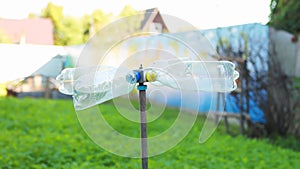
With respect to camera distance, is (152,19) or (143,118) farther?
(152,19)

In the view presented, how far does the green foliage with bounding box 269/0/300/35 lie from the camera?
4850 millimetres

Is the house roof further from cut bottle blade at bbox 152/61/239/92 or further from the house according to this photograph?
the house

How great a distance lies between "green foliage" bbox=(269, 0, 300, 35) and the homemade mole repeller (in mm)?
3864

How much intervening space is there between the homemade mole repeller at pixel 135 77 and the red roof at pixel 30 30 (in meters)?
9.77

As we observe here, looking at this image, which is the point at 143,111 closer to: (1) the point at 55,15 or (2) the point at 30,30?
(2) the point at 30,30

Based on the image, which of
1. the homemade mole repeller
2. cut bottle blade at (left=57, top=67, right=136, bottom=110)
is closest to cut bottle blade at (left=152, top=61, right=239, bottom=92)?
the homemade mole repeller

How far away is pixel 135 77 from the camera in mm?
1208

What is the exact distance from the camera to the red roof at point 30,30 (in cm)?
1076

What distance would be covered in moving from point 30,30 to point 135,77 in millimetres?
11599

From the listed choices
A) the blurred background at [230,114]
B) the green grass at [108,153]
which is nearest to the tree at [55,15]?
the blurred background at [230,114]

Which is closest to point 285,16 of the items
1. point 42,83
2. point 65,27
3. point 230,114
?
point 230,114

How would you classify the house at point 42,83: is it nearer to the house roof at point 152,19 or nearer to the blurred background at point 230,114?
the blurred background at point 230,114

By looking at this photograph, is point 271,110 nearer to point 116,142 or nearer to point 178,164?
point 178,164

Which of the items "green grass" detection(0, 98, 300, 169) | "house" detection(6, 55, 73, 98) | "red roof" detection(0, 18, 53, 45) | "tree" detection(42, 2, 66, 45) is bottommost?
"green grass" detection(0, 98, 300, 169)
